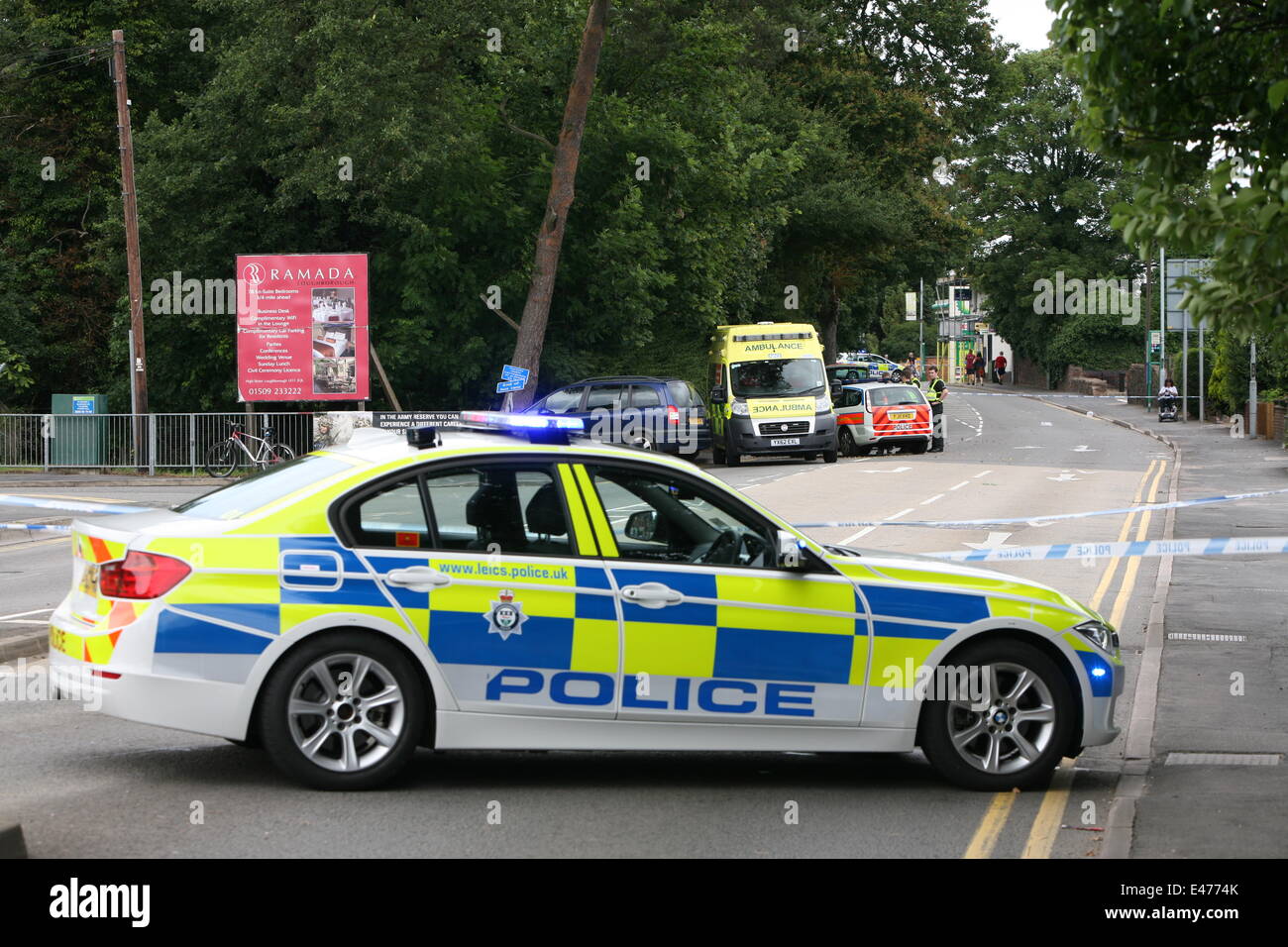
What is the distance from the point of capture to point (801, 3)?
56500 millimetres

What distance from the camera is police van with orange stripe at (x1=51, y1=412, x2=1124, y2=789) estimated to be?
680cm

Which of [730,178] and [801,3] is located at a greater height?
[801,3]

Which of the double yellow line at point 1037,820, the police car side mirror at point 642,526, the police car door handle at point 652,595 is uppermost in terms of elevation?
the police car side mirror at point 642,526

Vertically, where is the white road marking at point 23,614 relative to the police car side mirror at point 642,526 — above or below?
below

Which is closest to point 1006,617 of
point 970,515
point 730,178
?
point 970,515

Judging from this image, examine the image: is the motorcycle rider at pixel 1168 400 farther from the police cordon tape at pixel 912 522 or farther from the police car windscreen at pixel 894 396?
the police cordon tape at pixel 912 522

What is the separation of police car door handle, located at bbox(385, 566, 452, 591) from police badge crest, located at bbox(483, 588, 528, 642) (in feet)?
0.76

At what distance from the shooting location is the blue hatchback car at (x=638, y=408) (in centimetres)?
3338

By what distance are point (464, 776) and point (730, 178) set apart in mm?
34541

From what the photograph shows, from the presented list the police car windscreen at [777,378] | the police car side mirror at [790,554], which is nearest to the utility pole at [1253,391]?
the police car windscreen at [777,378]

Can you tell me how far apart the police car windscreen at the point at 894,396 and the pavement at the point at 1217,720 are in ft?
67.5

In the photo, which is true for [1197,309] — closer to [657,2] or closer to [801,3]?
[657,2]

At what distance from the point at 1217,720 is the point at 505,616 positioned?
430 cm

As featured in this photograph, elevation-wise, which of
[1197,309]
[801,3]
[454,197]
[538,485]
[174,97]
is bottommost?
[538,485]
